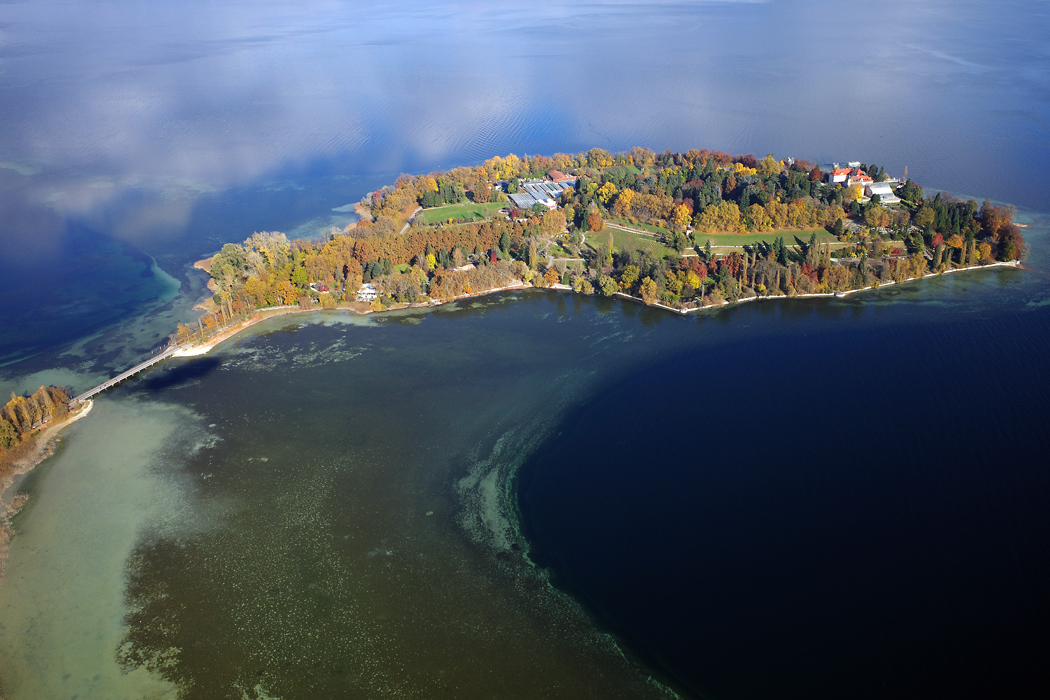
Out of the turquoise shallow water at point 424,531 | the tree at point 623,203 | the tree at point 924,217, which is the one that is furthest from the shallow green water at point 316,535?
the tree at point 924,217

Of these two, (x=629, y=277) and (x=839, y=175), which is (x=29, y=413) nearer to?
(x=629, y=277)

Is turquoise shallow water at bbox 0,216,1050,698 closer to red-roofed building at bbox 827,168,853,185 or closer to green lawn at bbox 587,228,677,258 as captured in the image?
green lawn at bbox 587,228,677,258

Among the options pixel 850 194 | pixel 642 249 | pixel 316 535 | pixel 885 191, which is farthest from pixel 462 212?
pixel 316 535

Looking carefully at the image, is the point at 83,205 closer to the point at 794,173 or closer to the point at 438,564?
the point at 438,564

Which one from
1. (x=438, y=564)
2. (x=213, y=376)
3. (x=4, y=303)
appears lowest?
(x=438, y=564)

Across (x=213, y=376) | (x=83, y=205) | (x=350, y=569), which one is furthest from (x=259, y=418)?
(x=83, y=205)

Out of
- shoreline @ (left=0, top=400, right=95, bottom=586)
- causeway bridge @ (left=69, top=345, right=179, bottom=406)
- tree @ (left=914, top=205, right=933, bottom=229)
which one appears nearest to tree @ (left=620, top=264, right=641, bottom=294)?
tree @ (left=914, top=205, right=933, bottom=229)

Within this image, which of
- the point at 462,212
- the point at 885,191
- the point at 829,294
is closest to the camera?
the point at 829,294
